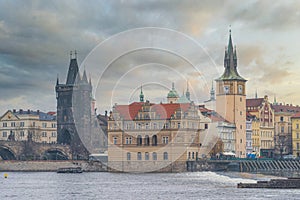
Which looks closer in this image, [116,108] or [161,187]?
[161,187]

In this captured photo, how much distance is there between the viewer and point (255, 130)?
566 ft

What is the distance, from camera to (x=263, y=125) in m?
177

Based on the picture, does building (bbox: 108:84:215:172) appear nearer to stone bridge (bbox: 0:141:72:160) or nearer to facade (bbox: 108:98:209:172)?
facade (bbox: 108:98:209:172)

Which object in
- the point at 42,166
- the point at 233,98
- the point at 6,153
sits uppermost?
the point at 233,98

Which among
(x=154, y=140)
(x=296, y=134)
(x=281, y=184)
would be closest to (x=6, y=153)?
(x=154, y=140)

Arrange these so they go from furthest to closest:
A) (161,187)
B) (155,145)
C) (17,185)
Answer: (155,145)
(17,185)
(161,187)

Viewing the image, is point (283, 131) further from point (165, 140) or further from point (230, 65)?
point (165, 140)

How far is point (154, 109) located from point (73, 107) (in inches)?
1934

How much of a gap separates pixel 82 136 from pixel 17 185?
270 feet

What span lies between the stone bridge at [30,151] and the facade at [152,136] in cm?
2111

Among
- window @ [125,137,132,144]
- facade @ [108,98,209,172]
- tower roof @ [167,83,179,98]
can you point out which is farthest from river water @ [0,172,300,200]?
tower roof @ [167,83,179,98]

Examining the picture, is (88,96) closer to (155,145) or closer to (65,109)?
(65,109)

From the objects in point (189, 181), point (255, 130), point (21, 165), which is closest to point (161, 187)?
point (189, 181)

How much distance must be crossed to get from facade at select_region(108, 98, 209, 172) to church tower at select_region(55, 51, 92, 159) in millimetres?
39515
